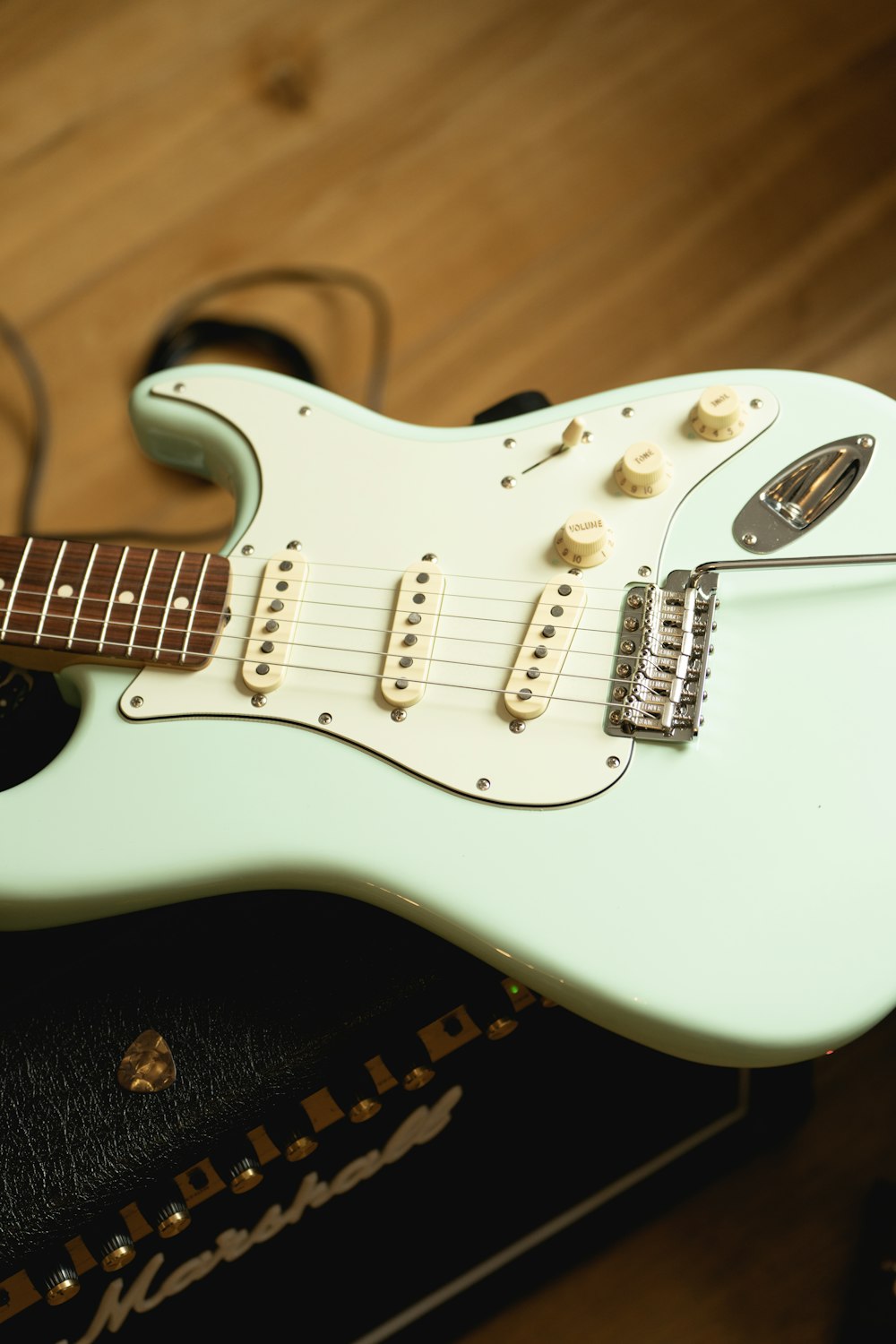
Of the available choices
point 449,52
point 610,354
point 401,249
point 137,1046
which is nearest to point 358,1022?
point 137,1046

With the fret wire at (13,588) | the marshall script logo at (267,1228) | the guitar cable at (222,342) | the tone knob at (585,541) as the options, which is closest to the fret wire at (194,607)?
the fret wire at (13,588)

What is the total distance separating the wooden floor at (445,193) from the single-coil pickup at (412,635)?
0.50m

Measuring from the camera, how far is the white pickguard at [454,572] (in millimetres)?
667

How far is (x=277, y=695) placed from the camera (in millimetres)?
701

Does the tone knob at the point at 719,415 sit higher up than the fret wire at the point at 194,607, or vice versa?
the tone knob at the point at 719,415

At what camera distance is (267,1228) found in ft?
2.45

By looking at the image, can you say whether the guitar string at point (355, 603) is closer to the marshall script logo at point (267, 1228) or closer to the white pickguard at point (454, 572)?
the white pickguard at point (454, 572)

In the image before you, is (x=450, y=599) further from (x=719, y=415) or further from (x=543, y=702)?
(x=719, y=415)

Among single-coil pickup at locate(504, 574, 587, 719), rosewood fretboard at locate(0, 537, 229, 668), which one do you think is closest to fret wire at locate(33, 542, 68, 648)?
rosewood fretboard at locate(0, 537, 229, 668)

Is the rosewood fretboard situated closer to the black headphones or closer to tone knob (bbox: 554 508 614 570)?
tone knob (bbox: 554 508 614 570)

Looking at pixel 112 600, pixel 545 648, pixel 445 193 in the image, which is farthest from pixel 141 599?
pixel 445 193

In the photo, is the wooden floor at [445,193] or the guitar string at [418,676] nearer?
the guitar string at [418,676]

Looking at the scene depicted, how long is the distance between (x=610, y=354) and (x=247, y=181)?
48cm

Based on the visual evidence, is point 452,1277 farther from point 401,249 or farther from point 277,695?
point 401,249
